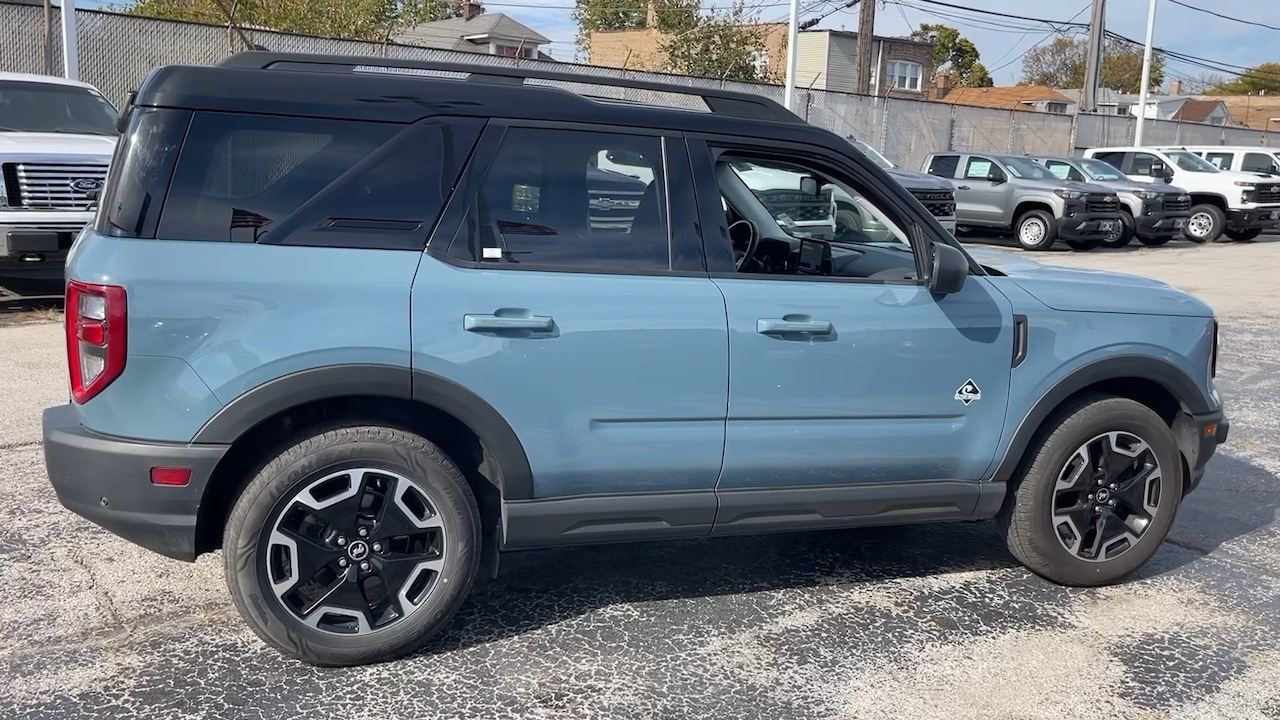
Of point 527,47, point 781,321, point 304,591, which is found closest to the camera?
point 304,591

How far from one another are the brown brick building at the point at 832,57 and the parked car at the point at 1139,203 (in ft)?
83.3

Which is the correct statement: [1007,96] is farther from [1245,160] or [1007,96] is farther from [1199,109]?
[1245,160]

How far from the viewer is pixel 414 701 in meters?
3.50

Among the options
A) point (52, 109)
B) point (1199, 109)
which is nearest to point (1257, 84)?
point (1199, 109)

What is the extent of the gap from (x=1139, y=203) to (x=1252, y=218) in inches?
151

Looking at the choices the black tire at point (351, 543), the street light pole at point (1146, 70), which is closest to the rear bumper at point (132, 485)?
the black tire at point (351, 543)

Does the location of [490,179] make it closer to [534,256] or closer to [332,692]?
[534,256]

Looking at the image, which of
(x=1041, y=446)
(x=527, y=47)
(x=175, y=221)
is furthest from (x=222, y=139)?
(x=527, y=47)

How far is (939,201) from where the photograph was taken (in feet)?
53.6

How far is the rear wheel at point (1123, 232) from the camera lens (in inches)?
793

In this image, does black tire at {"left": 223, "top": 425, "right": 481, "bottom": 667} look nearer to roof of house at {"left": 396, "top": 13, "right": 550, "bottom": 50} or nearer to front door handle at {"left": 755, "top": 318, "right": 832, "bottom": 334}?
front door handle at {"left": 755, "top": 318, "right": 832, "bottom": 334}

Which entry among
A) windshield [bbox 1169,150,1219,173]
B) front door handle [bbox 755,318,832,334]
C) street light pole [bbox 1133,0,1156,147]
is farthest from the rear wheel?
front door handle [bbox 755,318,832,334]

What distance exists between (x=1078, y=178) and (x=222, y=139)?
20.1 m

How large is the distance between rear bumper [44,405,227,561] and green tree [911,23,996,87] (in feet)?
278
